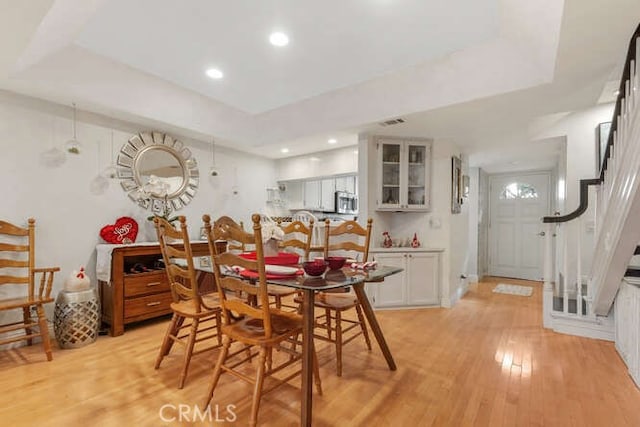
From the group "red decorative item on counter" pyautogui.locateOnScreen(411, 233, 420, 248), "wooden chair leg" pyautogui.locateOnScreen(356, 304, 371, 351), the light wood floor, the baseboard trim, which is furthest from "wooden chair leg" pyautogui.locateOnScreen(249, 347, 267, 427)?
the baseboard trim

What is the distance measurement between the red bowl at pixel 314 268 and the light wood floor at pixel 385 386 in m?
0.79

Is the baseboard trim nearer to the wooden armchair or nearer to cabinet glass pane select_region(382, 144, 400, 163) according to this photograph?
cabinet glass pane select_region(382, 144, 400, 163)

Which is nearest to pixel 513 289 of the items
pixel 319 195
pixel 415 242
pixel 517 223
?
pixel 517 223

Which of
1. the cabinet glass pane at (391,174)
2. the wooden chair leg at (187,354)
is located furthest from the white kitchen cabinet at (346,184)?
the wooden chair leg at (187,354)

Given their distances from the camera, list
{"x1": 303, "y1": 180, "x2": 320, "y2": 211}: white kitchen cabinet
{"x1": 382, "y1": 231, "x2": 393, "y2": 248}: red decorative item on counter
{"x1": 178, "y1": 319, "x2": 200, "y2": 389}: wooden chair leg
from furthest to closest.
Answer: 1. {"x1": 303, "y1": 180, "x2": 320, "y2": 211}: white kitchen cabinet
2. {"x1": 382, "y1": 231, "x2": 393, "y2": 248}: red decorative item on counter
3. {"x1": 178, "y1": 319, "x2": 200, "y2": 389}: wooden chair leg

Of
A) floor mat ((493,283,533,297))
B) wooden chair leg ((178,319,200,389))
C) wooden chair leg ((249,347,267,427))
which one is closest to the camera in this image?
wooden chair leg ((249,347,267,427))

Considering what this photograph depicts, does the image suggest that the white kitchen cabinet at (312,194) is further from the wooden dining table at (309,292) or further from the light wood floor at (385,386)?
the wooden dining table at (309,292)

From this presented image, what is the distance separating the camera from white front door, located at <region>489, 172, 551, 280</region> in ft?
19.0

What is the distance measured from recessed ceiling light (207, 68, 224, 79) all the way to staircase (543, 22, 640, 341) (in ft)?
10.4

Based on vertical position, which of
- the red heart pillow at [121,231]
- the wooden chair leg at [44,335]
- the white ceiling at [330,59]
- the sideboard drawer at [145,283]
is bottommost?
the wooden chair leg at [44,335]

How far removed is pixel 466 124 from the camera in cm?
342

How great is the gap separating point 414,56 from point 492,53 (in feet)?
2.09

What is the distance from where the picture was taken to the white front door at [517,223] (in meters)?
5.80

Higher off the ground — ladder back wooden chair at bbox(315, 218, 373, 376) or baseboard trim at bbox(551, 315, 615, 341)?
ladder back wooden chair at bbox(315, 218, 373, 376)
